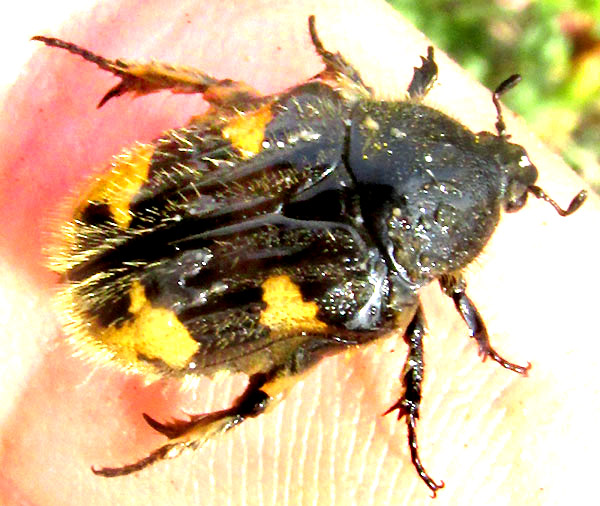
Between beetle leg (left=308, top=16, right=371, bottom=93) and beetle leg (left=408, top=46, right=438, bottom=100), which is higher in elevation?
beetle leg (left=408, top=46, right=438, bottom=100)

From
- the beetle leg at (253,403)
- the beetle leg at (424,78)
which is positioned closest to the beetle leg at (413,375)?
the beetle leg at (253,403)

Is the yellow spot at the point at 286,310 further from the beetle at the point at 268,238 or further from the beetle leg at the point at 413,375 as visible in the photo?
the beetle leg at the point at 413,375

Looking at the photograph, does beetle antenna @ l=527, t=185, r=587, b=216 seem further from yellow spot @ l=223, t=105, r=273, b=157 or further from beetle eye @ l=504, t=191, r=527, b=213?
yellow spot @ l=223, t=105, r=273, b=157

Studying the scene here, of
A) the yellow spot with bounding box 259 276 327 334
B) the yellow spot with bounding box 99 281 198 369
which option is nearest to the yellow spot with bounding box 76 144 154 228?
the yellow spot with bounding box 99 281 198 369

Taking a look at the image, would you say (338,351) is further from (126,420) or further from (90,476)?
(90,476)

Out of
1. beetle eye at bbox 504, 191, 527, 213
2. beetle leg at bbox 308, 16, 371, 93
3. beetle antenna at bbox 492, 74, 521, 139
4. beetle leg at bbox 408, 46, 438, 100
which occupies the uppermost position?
beetle antenna at bbox 492, 74, 521, 139

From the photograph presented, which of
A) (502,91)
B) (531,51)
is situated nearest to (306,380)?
(502,91)

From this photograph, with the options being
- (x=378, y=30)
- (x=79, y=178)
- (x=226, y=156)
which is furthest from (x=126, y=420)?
(x=378, y=30)
